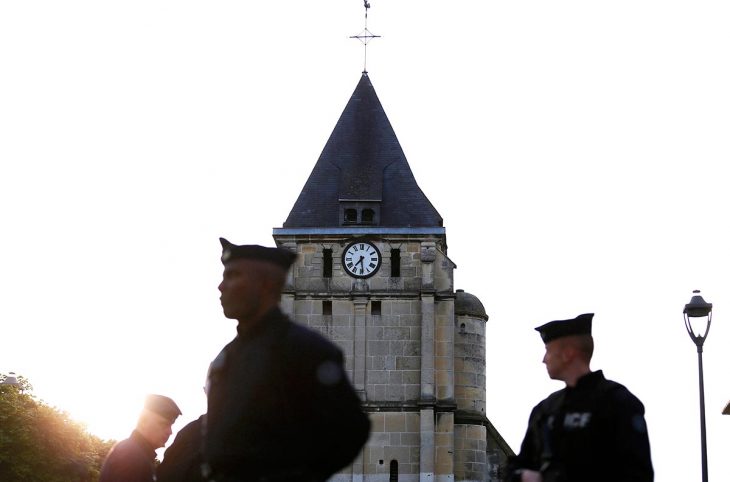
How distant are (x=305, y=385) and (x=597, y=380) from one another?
227 cm

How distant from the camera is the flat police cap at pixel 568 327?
25.6 ft

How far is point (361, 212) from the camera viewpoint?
5662 centimetres

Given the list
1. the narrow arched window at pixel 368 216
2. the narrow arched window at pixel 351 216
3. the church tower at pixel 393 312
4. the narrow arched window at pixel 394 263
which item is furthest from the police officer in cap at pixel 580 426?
the narrow arched window at pixel 368 216

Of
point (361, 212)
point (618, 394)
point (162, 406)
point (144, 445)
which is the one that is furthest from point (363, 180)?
point (618, 394)

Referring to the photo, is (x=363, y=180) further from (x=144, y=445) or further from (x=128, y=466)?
(x=128, y=466)

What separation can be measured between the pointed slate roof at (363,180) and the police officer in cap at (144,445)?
4654 centimetres

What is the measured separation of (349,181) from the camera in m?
57.2

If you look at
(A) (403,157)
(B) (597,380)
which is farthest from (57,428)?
(B) (597,380)

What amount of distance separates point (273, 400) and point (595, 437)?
2130 millimetres

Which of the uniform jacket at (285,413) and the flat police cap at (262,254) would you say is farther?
the flat police cap at (262,254)

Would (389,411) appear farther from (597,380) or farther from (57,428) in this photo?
(597,380)

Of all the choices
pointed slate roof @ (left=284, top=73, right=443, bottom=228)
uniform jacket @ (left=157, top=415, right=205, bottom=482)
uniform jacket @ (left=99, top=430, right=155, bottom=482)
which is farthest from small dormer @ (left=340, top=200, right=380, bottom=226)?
uniform jacket @ (left=99, top=430, right=155, bottom=482)

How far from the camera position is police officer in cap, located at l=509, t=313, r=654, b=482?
285 inches

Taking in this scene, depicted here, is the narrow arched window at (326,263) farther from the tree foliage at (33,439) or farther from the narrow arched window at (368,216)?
the tree foliage at (33,439)
